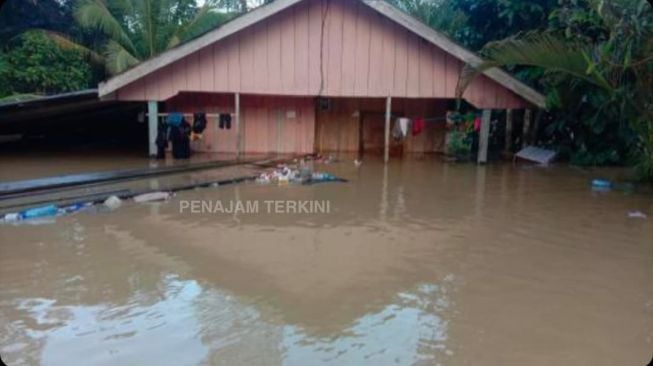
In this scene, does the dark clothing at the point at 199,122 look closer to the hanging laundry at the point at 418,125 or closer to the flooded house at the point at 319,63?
the flooded house at the point at 319,63

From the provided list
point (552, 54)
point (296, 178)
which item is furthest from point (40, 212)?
point (552, 54)

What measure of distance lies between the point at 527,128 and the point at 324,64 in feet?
19.6

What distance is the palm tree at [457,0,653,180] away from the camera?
8.99 metres

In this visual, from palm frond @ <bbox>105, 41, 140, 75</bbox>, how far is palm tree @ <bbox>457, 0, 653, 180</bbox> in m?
12.1

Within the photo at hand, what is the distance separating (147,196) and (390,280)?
4.84 m

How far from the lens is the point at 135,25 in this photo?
19.8 m

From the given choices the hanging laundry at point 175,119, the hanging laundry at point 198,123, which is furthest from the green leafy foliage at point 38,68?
the hanging laundry at point 198,123

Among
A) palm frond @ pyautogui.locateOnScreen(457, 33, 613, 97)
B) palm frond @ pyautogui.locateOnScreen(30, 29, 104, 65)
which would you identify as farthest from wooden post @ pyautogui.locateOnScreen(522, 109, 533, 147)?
palm frond @ pyautogui.locateOnScreen(30, 29, 104, 65)

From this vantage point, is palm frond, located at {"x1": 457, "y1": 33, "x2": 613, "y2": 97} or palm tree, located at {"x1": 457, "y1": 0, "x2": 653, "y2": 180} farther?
palm frond, located at {"x1": 457, "y1": 33, "x2": 613, "y2": 97}

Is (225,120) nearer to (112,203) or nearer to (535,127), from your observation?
(112,203)

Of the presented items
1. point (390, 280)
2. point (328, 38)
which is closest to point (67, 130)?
point (328, 38)

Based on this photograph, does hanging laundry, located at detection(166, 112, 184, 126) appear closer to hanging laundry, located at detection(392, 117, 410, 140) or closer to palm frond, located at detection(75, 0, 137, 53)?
hanging laundry, located at detection(392, 117, 410, 140)

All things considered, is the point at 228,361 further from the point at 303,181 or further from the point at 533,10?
the point at 533,10

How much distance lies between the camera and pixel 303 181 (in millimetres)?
10312
